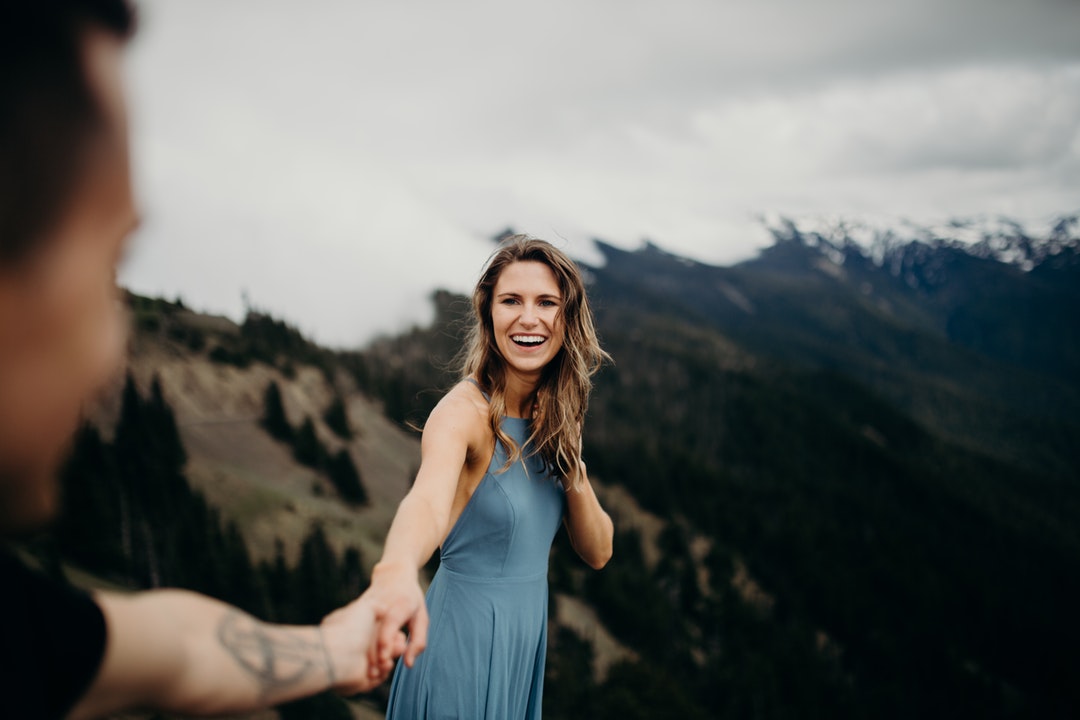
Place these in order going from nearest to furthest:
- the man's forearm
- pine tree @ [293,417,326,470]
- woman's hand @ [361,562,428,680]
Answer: the man's forearm < woman's hand @ [361,562,428,680] < pine tree @ [293,417,326,470]

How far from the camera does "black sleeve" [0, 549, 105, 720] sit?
1.23m

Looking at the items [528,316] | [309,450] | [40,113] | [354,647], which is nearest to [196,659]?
[354,647]

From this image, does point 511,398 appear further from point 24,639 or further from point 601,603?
point 601,603

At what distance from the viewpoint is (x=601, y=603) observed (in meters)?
88.7

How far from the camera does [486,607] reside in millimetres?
3557

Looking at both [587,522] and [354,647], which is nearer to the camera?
[354,647]

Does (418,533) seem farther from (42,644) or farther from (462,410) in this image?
(42,644)

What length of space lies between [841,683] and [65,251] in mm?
112727

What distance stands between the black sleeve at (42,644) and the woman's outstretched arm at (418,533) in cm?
82

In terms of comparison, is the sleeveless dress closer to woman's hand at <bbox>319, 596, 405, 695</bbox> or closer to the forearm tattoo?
woman's hand at <bbox>319, 596, 405, 695</bbox>

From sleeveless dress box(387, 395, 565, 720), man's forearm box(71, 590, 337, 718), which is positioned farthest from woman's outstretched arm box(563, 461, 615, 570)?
man's forearm box(71, 590, 337, 718)

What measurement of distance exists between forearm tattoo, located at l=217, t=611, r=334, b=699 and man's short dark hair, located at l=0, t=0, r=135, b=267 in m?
1.22

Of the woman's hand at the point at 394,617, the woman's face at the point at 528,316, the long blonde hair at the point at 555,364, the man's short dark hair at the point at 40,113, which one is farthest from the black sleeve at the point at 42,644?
the woman's face at the point at 528,316

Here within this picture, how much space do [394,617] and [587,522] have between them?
191 cm
